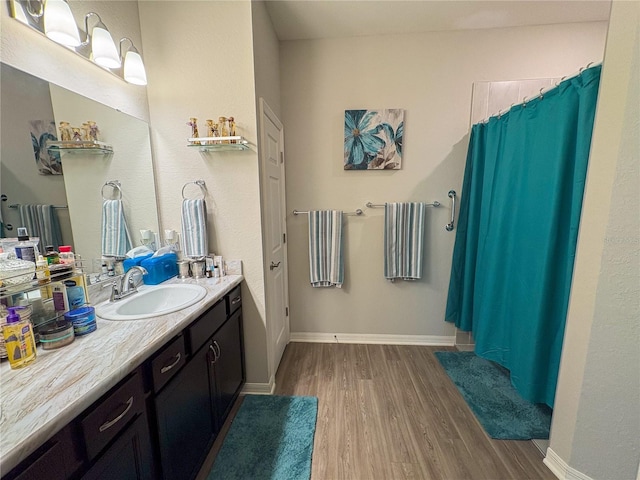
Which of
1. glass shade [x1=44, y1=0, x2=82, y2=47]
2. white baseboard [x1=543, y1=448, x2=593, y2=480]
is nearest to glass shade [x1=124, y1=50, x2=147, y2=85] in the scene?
glass shade [x1=44, y1=0, x2=82, y2=47]

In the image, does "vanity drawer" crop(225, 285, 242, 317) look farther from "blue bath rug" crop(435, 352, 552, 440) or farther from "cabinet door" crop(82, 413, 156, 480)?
"blue bath rug" crop(435, 352, 552, 440)

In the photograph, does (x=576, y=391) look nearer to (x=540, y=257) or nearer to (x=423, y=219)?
(x=540, y=257)

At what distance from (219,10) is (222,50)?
0.71 feet

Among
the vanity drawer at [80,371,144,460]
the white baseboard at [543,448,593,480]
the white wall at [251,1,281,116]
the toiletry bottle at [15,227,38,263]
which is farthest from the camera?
the white wall at [251,1,281,116]

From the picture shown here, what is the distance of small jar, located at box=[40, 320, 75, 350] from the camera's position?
2.86ft

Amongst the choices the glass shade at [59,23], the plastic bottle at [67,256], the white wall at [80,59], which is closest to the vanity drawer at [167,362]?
the plastic bottle at [67,256]

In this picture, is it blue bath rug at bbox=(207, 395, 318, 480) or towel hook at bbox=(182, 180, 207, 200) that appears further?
towel hook at bbox=(182, 180, 207, 200)

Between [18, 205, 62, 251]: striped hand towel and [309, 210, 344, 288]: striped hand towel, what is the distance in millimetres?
1604

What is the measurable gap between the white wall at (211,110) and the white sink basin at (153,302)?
35 cm

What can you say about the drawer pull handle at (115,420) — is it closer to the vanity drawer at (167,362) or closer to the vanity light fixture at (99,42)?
the vanity drawer at (167,362)

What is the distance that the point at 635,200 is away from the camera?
104 centimetres

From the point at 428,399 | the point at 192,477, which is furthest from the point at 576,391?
the point at 192,477

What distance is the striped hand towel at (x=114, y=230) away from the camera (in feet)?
Result: 4.59

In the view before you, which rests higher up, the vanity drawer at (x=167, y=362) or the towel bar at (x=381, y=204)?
the towel bar at (x=381, y=204)
